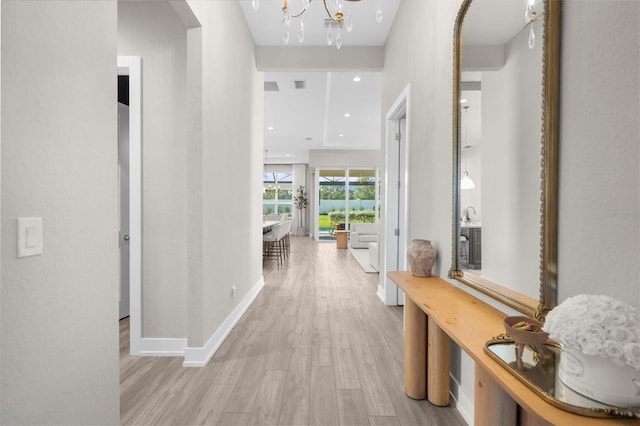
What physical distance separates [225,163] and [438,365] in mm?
2319

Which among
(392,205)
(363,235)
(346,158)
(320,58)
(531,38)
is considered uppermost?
(320,58)

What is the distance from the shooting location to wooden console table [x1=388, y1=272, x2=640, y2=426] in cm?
83

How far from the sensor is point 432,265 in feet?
7.47

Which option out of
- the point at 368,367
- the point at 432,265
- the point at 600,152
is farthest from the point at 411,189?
the point at 600,152

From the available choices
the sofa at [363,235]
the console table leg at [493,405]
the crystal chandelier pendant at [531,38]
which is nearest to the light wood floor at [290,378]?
the console table leg at [493,405]

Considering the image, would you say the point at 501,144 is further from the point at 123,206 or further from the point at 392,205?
the point at 123,206

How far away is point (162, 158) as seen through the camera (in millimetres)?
2643

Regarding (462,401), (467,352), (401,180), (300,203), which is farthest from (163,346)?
(300,203)

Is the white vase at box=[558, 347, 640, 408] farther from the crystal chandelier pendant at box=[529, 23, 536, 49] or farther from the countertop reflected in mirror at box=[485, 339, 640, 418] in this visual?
the crystal chandelier pendant at box=[529, 23, 536, 49]

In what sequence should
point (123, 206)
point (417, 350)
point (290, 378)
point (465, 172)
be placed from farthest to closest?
point (123, 206), point (290, 378), point (417, 350), point (465, 172)

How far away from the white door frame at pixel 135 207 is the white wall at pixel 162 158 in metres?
0.03

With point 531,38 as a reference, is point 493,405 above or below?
below

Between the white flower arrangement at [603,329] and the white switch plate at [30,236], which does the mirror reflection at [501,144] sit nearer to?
the white flower arrangement at [603,329]

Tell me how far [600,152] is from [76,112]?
5.60 ft
